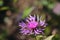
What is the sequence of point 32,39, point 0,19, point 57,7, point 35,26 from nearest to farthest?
point 32,39 → point 35,26 → point 57,7 → point 0,19

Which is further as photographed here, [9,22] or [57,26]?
[9,22]

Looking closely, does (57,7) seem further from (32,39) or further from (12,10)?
(32,39)

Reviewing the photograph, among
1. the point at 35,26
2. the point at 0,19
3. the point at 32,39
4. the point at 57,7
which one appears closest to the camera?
the point at 32,39

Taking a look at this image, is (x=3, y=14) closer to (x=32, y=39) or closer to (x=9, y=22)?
(x=9, y=22)

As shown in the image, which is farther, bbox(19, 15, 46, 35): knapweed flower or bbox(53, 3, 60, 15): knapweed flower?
bbox(53, 3, 60, 15): knapweed flower

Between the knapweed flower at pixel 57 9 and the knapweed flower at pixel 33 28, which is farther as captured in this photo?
the knapweed flower at pixel 57 9

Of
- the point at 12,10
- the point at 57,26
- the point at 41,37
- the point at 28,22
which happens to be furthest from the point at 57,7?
the point at 41,37

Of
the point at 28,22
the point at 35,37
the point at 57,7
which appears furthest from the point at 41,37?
the point at 57,7

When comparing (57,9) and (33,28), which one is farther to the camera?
(57,9)

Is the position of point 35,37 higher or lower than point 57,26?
higher
